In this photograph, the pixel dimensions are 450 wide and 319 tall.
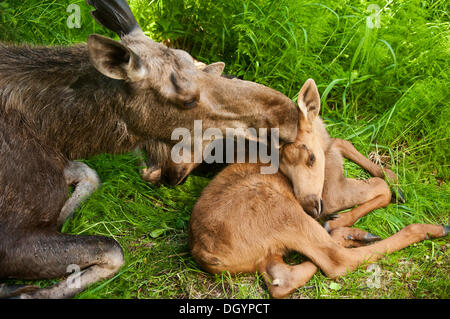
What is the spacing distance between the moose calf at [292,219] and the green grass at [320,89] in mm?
142

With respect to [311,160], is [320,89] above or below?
above

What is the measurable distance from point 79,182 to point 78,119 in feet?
3.44

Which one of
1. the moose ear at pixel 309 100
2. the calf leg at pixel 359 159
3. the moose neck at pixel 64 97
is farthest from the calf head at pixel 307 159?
the moose neck at pixel 64 97

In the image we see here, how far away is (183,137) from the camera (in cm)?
417

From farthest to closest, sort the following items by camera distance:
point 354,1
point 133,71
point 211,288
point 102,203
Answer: point 354,1, point 102,203, point 211,288, point 133,71

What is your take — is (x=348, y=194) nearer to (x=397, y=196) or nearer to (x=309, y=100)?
(x=397, y=196)

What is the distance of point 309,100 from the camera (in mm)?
4367

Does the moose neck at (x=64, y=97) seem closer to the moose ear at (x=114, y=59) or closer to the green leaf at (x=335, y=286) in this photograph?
the moose ear at (x=114, y=59)

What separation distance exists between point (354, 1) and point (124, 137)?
3.35m

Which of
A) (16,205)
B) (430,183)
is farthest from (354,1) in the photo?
(16,205)

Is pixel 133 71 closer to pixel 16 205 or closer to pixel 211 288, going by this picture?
pixel 16 205

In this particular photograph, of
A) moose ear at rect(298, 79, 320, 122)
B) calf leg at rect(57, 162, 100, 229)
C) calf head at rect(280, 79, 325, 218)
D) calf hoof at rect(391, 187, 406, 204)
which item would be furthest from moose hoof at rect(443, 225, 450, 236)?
calf leg at rect(57, 162, 100, 229)

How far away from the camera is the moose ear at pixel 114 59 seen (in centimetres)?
355

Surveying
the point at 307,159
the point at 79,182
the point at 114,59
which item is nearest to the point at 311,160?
the point at 307,159
